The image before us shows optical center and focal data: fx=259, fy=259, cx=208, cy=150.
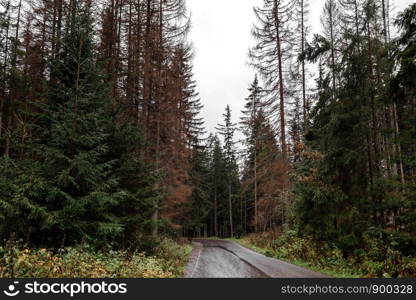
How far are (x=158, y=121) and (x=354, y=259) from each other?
11.2 metres

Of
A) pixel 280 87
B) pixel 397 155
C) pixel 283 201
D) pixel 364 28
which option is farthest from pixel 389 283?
Answer: pixel 280 87

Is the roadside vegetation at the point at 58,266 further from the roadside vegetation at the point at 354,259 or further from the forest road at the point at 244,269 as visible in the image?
the roadside vegetation at the point at 354,259

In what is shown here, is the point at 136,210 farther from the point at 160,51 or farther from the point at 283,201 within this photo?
the point at 283,201

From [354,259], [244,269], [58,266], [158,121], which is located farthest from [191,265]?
[158,121]

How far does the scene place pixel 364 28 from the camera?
11.4 m

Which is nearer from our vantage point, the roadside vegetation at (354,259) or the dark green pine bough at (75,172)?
the dark green pine bough at (75,172)

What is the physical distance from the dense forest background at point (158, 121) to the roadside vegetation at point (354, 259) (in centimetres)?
33

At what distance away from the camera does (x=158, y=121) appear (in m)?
14.5

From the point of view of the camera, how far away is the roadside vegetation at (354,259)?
8250 mm

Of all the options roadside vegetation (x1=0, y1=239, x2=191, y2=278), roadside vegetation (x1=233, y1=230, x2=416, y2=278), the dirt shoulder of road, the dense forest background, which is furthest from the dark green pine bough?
roadside vegetation (x1=233, y1=230, x2=416, y2=278)

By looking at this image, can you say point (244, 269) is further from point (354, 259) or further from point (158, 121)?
point (158, 121)

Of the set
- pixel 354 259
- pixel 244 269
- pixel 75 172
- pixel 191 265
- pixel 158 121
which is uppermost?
pixel 158 121

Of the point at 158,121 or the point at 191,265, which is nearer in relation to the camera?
the point at 191,265

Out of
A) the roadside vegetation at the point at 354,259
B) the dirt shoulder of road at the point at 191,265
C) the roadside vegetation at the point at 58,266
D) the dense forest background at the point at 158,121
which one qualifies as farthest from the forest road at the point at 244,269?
the roadside vegetation at the point at 58,266
